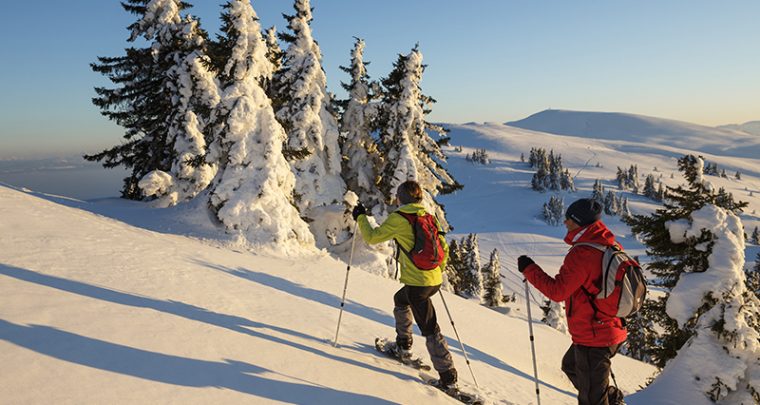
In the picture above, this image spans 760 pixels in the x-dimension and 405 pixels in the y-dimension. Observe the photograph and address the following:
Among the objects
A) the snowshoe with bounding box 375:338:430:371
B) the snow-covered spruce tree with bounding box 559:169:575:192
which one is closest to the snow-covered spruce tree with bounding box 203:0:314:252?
the snowshoe with bounding box 375:338:430:371

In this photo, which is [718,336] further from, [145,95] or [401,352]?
[145,95]

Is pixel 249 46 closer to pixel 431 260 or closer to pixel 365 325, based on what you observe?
pixel 365 325

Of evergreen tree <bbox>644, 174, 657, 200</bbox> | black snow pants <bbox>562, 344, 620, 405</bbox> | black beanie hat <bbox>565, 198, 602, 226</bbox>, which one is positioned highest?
black beanie hat <bbox>565, 198, 602, 226</bbox>

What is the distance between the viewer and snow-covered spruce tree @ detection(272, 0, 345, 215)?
2061 centimetres

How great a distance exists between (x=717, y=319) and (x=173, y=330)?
9.99 metres

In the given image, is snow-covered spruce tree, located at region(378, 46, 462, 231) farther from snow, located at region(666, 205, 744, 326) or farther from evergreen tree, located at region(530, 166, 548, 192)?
evergreen tree, located at region(530, 166, 548, 192)

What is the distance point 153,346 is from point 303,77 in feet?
58.9

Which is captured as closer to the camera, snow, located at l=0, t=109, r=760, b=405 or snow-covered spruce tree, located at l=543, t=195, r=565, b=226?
snow, located at l=0, t=109, r=760, b=405

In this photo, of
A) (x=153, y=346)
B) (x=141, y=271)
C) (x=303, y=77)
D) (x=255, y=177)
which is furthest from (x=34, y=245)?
(x=303, y=77)

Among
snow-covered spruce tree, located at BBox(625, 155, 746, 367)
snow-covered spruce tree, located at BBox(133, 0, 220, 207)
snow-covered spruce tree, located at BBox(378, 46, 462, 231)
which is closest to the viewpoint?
snow-covered spruce tree, located at BBox(625, 155, 746, 367)

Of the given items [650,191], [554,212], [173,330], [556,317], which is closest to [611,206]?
[554,212]

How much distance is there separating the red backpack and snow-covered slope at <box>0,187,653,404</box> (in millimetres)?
1604

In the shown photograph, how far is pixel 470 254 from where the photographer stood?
59531 millimetres

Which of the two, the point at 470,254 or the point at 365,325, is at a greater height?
the point at 365,325
